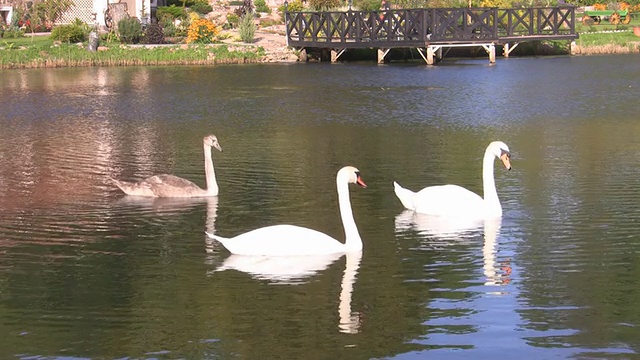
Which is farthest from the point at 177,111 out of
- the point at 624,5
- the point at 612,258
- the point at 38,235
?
the point at 624,5

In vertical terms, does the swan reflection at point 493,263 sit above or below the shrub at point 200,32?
below

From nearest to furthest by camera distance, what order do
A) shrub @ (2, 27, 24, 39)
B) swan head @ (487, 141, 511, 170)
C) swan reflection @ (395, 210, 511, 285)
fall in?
swan reflection @ (395, 210, 511, 285), swan head @ (487, 141, 511, 170), shrub @ (2, 27, 24, 39)

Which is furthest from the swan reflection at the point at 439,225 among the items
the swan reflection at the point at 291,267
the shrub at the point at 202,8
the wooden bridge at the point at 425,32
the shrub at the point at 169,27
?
the shrub at the point at 202,8

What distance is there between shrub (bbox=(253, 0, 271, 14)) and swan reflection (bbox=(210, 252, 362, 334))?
65.8 meters

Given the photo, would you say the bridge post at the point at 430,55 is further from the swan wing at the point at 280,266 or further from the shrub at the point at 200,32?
the swan wing at the point at 280,266

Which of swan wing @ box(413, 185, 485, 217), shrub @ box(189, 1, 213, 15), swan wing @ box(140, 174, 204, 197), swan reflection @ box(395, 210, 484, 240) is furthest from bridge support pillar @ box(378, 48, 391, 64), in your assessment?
swan wing @ box(413, 185, 485, 217)

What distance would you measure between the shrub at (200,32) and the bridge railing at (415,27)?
164 inches

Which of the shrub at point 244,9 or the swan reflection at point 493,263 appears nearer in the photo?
the swan reflection at point 493,263

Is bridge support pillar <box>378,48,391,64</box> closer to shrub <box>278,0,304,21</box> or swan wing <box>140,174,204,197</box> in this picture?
shrub <box>278,0,304,21</box>

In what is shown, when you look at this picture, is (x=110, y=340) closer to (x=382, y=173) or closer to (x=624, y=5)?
(x=382, y=173)

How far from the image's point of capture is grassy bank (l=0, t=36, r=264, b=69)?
60.8 meters

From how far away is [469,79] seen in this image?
49031mm

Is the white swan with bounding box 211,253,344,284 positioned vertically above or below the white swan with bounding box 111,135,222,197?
below

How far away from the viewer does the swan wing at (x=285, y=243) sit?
54.4 ft
